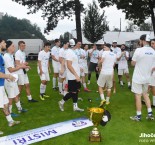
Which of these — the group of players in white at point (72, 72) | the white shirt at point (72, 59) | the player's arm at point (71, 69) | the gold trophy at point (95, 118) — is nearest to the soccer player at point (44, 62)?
the group of players in white at point (72, 72)

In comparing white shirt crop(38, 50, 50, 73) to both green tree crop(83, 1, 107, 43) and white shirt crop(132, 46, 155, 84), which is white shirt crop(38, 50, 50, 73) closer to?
white shirt crop(132, 46, 155, 84)

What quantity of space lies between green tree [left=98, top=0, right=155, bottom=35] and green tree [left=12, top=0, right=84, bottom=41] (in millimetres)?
3623

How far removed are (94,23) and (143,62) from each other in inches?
1338

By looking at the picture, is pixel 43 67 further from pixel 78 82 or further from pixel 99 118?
pixel 99 118

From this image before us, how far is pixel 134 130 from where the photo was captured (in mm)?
6727

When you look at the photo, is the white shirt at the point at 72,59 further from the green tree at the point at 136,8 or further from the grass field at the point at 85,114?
the green tree at the point at 136,8

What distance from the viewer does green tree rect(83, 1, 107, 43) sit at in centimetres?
4041

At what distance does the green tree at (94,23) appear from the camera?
133 feet

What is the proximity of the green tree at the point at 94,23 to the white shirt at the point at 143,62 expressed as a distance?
3344 cm

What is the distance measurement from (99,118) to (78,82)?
2.37 meters

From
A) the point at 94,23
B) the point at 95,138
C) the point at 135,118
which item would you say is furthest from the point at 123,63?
the point at 94,23

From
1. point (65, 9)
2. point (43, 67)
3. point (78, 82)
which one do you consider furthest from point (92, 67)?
point (65, 9)

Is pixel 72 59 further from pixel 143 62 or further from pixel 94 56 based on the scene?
pixel 94 56

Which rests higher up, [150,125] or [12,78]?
[12,78]
